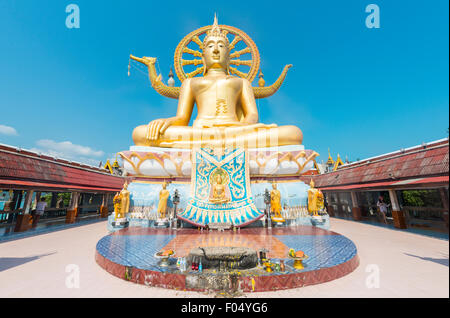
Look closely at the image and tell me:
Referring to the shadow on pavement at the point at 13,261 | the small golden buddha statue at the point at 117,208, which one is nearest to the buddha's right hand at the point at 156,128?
the small golden buddha statue at the point at 117,208

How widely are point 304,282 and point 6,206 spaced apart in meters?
14.3

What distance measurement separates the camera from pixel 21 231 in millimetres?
7180

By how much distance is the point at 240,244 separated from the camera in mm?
4121

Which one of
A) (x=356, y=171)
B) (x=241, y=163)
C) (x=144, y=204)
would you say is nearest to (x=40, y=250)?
(x=144, y=204)

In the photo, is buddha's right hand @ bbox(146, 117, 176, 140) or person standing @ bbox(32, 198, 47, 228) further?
person standing @ bbox(32, 198, 47, 228)

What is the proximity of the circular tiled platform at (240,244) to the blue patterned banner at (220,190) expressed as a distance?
0.62m

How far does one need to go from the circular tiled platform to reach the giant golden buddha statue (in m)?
3.38

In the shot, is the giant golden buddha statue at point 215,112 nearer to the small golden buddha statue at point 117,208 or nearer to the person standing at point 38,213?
the small golden buddha statue at point 117,208

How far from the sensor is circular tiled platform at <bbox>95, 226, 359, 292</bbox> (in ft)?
8.46

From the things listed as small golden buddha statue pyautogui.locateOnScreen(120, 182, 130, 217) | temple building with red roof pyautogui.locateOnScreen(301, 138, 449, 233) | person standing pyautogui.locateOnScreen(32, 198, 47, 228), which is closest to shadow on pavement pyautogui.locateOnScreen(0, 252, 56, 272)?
small golden buddha statue pyautogui.locateOnScreen(120, 182, 130, 217)

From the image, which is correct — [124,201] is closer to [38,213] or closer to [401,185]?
[38,213]

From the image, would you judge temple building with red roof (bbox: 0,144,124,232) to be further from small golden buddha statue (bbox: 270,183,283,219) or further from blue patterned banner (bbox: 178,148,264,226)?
small golden buddha statue (bbox: 270,183,283,219)

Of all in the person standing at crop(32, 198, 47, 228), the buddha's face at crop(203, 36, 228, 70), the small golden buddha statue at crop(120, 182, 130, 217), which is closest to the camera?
the small golden buddha statue at crop(120, 182, 130, 217)
